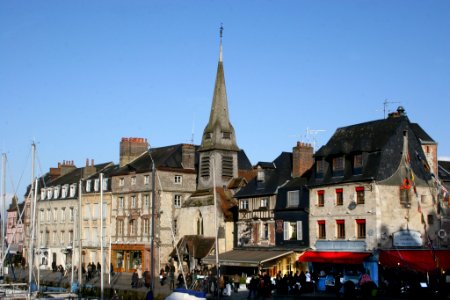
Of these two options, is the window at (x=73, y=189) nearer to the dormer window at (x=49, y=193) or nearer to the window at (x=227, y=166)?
the dormer window at (x=49, y=193)

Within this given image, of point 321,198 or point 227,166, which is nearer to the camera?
point 321,198

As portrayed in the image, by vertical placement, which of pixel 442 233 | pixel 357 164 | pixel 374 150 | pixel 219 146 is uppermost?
pixel 219 146

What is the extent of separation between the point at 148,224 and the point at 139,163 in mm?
6490

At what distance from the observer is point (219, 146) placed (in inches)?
2387

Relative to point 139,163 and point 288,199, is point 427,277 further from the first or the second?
point 139,163

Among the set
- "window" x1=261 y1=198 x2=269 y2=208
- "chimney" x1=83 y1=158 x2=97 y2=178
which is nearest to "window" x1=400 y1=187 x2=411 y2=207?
"window" x1=261 y1=198 x2=269 y2=208

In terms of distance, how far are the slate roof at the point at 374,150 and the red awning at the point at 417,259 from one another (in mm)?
4713

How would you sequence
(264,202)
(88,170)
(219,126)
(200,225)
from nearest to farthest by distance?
(264,202) < (200,225) < (219,126) < (88,170)

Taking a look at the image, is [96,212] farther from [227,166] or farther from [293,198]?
[293,198]

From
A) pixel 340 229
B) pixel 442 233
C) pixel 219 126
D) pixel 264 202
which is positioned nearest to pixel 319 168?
pixel 340 229

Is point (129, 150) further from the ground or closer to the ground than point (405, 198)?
further from the ground

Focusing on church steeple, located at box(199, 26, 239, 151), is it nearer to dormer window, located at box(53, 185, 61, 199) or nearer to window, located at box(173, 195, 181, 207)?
window, located at box(173, 195, 181, 207)

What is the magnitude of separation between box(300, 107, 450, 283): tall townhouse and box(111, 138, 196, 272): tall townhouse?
17735mm

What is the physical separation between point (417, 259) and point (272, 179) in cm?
1409
